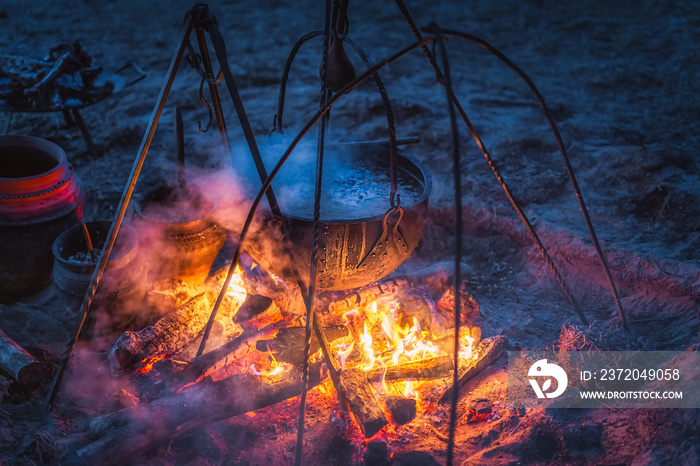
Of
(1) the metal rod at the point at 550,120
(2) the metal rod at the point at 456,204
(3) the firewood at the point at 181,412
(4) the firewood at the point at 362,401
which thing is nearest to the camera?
(2) the metal rod at the point at 456,204

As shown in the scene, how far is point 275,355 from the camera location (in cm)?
309

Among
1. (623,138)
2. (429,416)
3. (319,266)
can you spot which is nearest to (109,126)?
(319,266)

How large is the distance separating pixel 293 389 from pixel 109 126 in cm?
489

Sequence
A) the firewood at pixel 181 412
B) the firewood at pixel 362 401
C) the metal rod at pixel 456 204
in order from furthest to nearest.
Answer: the firewood at pixel 362 401 < the firewood at pixel 181 412 < the metal rod at pixel 456 204

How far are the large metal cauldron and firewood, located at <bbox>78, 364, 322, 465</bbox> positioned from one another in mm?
678

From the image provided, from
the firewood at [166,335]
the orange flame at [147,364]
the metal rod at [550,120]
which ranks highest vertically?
the metal rod at [550,120]

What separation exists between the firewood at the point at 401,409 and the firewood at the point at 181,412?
477mm

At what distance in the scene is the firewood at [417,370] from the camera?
115 inches

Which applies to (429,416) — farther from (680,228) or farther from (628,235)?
(680,228)

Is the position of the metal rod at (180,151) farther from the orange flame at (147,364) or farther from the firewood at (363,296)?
the firewood at (363,296)

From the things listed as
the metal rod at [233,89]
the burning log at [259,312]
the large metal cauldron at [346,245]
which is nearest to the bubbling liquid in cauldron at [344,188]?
the large metal cauldron at [346,245]

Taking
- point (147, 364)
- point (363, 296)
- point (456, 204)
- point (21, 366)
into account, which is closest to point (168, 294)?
point (147, 364)

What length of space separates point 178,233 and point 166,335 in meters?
0.83

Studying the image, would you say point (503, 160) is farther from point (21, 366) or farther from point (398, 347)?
point (21, 366)
